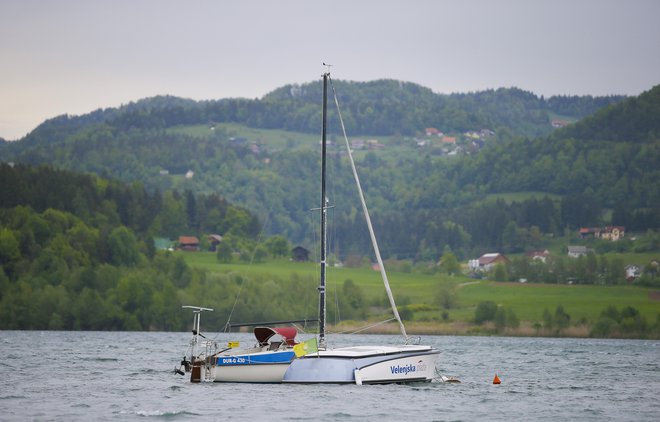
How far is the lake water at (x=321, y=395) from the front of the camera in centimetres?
5428

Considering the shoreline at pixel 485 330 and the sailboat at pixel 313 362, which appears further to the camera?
the shoreline at pixel 485 330

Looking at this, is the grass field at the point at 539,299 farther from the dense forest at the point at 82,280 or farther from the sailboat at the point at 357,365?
the sailboat at the point at 357,365

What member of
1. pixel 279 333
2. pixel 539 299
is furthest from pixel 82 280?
pixel 279 333

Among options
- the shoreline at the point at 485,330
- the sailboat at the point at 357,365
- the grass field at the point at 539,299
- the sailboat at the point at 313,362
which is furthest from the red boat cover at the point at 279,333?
the grass field at the point at 539,299

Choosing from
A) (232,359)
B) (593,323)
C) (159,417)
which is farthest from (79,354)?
(593,323)

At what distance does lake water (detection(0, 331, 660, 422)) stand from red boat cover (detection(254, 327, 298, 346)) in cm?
299

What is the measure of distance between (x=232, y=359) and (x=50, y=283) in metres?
116

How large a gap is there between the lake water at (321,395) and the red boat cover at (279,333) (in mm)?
2990

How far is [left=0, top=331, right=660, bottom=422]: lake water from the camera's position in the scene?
54.3 m

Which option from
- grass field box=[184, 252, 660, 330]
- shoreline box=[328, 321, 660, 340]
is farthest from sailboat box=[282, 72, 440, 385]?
grass field box=[184, 252, 660, 330]

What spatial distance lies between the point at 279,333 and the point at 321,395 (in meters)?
7.11

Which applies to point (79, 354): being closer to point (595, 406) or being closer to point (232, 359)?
point (232, 359)

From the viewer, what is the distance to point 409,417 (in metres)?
53.0

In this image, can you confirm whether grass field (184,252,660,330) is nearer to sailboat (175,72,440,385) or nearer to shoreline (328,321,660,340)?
shoreline (328,321,660,340)
